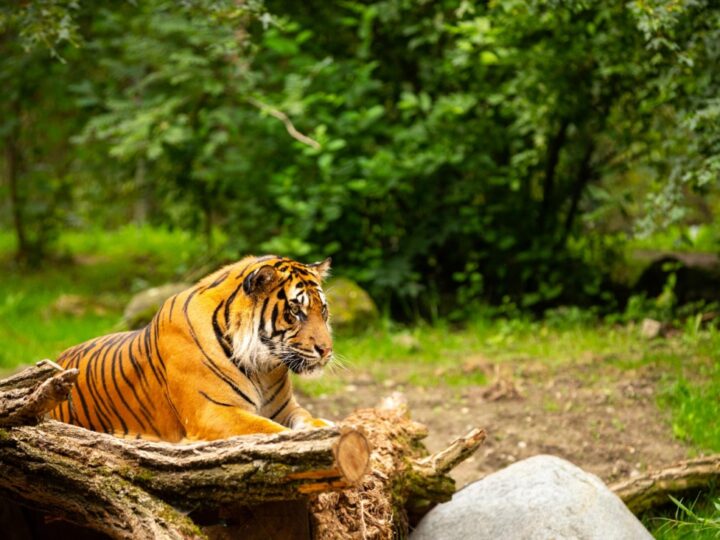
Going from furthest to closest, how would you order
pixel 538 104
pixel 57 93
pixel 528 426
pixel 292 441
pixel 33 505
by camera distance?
pixel 57 93
pixel 538 104
pixel 528 426
pixel 33 505
pixel 292 441

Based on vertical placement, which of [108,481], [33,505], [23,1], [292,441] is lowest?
[33,505]

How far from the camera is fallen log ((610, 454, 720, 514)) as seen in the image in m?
4.91

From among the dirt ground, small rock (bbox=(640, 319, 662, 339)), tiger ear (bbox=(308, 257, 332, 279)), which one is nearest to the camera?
tiger ear (bbox=(308, 257, 332, 279))

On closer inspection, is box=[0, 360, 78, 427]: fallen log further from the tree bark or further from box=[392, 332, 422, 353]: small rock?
box=[392, 332, 422, 353]: small rock

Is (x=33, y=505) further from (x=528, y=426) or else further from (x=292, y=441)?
(x=528, y=426)

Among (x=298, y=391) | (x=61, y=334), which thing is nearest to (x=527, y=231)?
(x=298, y=391)

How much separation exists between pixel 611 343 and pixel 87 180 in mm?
9323

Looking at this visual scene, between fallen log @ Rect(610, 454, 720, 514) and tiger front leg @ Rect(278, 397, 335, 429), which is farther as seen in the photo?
fallen log @ Rect(610, 454, 720, 514)

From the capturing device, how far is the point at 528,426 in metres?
6.36

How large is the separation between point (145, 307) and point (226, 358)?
531 centimetres

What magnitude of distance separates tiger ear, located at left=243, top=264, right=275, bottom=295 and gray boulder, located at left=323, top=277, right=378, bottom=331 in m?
4.99

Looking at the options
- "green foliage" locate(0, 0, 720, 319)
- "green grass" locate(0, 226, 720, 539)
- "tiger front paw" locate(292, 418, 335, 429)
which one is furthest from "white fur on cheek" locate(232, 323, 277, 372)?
"green foliage" locate(0, 0, 720, 319)

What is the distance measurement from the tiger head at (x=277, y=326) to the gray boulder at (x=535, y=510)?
4.02 ft

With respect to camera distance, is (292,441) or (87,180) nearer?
(292,441)
